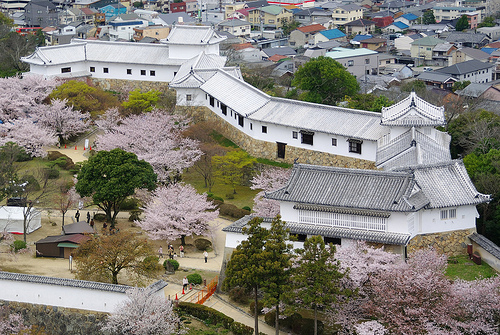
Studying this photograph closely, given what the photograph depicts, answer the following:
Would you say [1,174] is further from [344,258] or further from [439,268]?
[439,268]

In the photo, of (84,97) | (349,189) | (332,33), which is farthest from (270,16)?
(349,189)

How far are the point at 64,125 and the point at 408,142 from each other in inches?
1036

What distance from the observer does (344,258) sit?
111 ft

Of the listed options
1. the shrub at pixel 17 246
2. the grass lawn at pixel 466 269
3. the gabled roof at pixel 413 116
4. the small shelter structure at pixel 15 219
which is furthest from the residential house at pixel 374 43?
the shrub at pixel 17 246

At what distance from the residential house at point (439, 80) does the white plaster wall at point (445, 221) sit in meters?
53.7

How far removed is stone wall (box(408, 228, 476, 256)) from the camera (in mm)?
36531

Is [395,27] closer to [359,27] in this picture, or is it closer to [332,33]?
[359,27]

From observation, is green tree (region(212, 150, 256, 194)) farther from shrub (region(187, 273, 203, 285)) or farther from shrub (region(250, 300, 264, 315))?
shrub (region(250, 300, 264, 315))

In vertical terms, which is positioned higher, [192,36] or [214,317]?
[192,36]

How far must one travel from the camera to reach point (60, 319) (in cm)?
3616

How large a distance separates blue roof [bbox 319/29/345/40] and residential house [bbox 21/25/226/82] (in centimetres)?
5388

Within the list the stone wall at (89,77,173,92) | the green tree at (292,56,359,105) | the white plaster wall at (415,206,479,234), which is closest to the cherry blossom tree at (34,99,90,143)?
the stone wall at (89,77,173,92)

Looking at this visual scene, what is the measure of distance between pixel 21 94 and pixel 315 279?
121 ft

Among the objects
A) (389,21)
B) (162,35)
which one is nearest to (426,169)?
(162,35)
